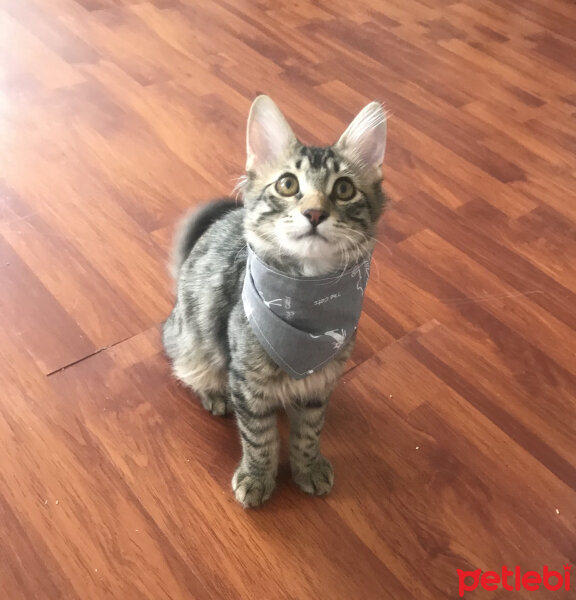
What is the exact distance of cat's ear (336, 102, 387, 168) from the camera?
1.06 metres

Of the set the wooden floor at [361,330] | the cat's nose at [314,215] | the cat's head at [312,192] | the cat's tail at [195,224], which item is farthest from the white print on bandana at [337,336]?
the cat's tail at [195,224]

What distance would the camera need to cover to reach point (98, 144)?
2109 mm

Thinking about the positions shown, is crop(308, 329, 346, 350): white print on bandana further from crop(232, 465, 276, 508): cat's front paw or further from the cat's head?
crop(232, 465, 276, 508): cat's front paw

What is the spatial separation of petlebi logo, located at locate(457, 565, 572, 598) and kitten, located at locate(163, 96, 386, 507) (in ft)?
1.08

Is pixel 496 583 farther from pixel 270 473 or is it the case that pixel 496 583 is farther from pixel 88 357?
pixel 88 357

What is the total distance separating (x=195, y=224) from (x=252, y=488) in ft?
2.08

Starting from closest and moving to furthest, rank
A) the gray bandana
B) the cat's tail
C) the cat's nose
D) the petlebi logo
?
the cat's nose → the gray bandana → the petlebi logo → the cat's tail

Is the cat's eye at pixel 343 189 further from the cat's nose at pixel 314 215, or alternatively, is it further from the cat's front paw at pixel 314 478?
the cat's front paw at pixel 314 478

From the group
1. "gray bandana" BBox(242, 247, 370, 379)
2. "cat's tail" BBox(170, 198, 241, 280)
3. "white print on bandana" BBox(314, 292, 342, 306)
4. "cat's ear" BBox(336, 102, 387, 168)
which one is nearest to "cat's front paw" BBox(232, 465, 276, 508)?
"gray bandana" BBox(242, 247, 370, 379)

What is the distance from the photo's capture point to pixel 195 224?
1.50 metres

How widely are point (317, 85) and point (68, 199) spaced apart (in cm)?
114

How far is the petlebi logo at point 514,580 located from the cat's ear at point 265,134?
883 mm

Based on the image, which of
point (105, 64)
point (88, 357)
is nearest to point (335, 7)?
point (105, 64)

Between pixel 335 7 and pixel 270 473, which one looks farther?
pixel 335 7
